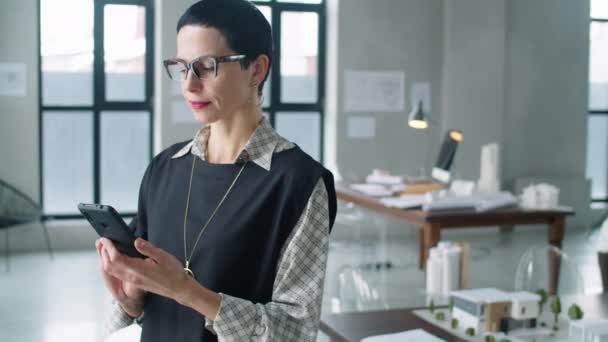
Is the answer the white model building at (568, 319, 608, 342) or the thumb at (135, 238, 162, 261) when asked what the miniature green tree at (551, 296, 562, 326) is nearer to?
the white model building at (568, 319, 608, 342)

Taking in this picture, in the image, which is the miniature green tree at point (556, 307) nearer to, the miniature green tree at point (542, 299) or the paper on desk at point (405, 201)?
the miniature green tree at point (542, 299)

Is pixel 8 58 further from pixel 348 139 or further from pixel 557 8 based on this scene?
pixel 557 8

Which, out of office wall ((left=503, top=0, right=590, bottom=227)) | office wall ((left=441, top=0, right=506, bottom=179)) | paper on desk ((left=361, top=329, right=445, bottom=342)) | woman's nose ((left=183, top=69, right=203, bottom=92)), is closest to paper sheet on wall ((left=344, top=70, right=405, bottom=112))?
office wall ((left=441, top=0, right=506, bottom=179))

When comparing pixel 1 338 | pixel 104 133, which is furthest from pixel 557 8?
pixel 1 338

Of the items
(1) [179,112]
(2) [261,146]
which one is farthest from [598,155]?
(2) [261,146]

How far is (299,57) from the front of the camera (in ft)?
28.8

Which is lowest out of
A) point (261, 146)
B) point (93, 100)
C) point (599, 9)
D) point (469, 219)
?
point (469, 219)

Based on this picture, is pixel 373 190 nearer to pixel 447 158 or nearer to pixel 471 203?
pixel 447 158

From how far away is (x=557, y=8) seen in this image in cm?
941

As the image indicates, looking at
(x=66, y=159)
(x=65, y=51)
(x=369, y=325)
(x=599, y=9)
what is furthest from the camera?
(x=599, y=9)

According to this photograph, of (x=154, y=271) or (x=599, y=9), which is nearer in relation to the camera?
(x=154, y=271)

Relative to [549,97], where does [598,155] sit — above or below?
below

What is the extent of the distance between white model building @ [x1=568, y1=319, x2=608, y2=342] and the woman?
119cm

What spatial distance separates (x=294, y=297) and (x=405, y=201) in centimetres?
462
